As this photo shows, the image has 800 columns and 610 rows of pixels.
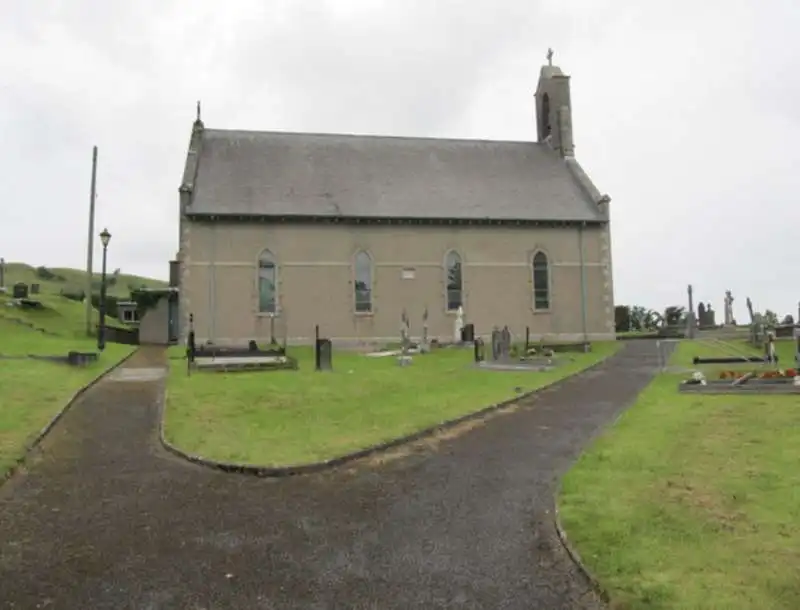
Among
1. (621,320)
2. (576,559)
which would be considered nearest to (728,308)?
(621,320)

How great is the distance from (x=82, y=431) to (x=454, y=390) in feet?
27.3

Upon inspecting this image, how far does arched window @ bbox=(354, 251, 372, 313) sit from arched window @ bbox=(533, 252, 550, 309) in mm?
8900

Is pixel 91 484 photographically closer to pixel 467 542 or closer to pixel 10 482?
pixel 10 482

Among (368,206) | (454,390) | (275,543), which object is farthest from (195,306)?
(275,543)

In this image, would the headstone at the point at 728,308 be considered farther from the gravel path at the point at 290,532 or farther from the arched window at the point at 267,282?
the gravel path at the point at 290,532

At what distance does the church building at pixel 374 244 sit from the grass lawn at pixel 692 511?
22574 mm

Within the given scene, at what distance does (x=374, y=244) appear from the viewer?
→ 3322 centimetres

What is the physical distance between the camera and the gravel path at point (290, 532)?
501 cm

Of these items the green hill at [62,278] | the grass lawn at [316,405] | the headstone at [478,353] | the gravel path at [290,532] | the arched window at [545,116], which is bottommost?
the gravel path at [290,532]

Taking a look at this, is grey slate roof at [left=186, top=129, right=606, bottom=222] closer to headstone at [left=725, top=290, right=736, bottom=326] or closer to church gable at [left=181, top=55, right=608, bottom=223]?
church gable at [left=181, top=55, right=608, bottom=223]

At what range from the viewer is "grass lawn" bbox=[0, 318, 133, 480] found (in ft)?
34.0

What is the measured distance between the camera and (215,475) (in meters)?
8.41

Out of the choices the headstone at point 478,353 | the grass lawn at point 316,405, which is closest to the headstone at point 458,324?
the headstone at point 478,353

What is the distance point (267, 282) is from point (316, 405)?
773 inches
